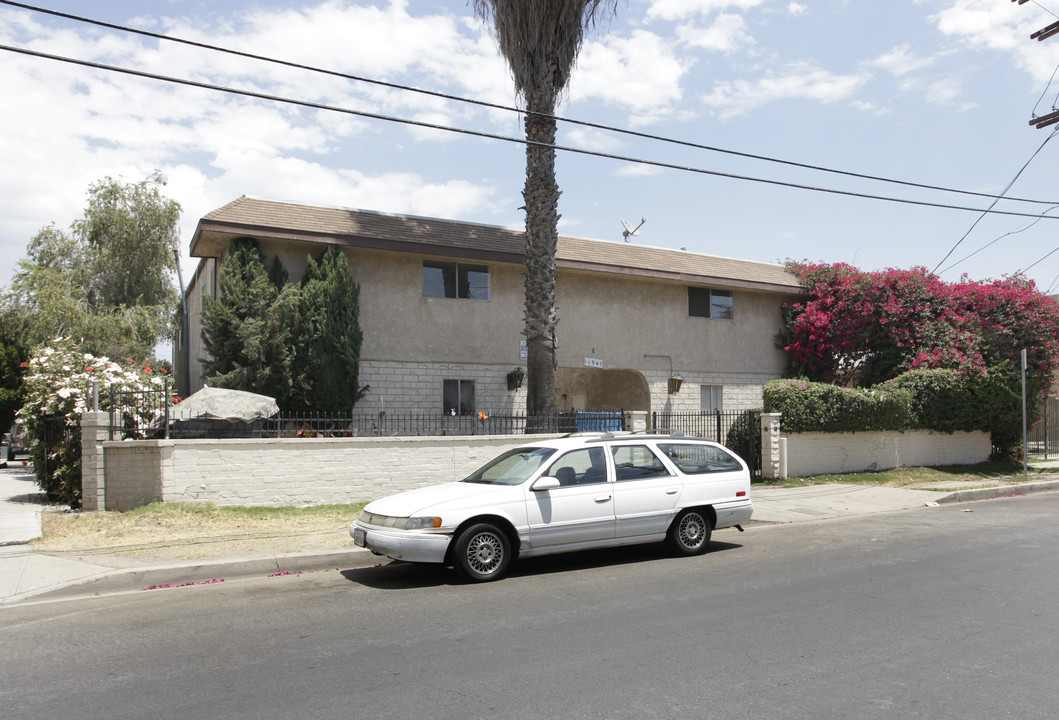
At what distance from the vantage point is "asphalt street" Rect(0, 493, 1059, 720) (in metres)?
4.66

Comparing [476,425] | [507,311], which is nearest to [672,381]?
[507,311]

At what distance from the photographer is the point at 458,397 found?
1928 cm

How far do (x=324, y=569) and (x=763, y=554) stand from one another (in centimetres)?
533

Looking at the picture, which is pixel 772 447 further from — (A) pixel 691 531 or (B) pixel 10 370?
(B) pixel 10 370

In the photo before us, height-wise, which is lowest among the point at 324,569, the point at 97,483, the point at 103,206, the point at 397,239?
the point at 324,569

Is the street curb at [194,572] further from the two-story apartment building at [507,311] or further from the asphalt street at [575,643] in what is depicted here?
the two-story apartment building at [507,311]

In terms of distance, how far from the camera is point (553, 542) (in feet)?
28.0

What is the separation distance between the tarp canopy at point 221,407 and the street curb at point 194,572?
4180 mm

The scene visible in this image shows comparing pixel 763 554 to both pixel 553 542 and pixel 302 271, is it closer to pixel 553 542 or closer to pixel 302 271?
pixel 553 542

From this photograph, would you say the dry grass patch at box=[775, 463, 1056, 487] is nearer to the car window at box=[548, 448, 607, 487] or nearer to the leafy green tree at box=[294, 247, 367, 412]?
the car window at box=[548, 448, 607, 487]

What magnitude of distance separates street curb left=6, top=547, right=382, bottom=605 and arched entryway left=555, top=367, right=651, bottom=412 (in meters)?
14.0

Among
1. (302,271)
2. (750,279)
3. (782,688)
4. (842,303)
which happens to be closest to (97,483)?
(302,271)

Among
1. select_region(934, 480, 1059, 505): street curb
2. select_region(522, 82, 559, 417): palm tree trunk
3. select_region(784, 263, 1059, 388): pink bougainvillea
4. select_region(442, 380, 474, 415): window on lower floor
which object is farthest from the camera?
select_region(784, 263, 1059, 388): pink bougainvillea

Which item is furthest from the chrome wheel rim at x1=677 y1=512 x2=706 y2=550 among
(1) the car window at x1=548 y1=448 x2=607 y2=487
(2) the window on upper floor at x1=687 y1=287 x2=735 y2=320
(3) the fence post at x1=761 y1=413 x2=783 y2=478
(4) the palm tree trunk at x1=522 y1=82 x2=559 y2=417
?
(2) the window on upper floor at x1=687 y1=287 x2=735 y2=320
